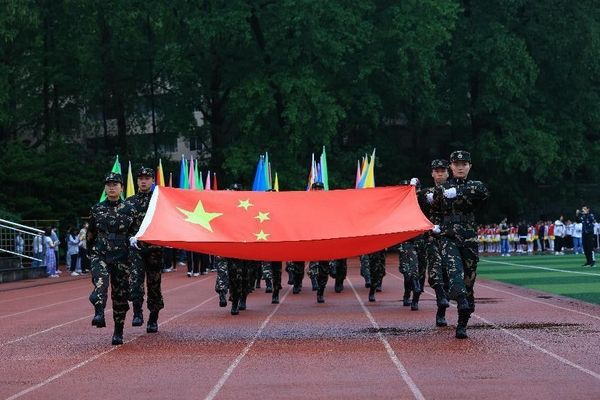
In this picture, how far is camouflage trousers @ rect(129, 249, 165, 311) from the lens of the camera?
44.2 ft

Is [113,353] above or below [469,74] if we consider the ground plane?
below

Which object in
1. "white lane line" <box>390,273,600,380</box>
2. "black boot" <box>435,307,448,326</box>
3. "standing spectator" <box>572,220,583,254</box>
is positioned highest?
"standing spectator" <box>572,220,583,254</box>

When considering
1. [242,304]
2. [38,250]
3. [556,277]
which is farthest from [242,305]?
[38,250]

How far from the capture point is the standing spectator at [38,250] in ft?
112

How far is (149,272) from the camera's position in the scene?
13562mm

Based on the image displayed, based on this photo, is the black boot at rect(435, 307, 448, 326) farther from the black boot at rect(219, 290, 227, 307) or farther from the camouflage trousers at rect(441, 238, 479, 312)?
the black boot at rect(219, 290, 227, 307)

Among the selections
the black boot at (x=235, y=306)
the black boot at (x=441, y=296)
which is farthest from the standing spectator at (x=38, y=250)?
the black boot at (x=441, y=296)

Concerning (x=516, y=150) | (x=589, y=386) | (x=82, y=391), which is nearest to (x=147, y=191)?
(x=82, y=391)

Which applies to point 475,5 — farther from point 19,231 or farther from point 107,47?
point 19,231

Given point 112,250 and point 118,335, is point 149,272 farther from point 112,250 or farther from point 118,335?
point 118,335

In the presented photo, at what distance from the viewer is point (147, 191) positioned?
13.7 meters

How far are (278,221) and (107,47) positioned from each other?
41.3 m

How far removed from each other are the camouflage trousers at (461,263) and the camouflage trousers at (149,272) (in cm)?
407

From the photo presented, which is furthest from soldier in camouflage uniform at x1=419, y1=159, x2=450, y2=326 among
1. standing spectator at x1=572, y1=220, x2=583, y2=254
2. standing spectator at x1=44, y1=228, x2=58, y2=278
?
standing spectator at x1=572, y1=220, x2=583, y2=254
